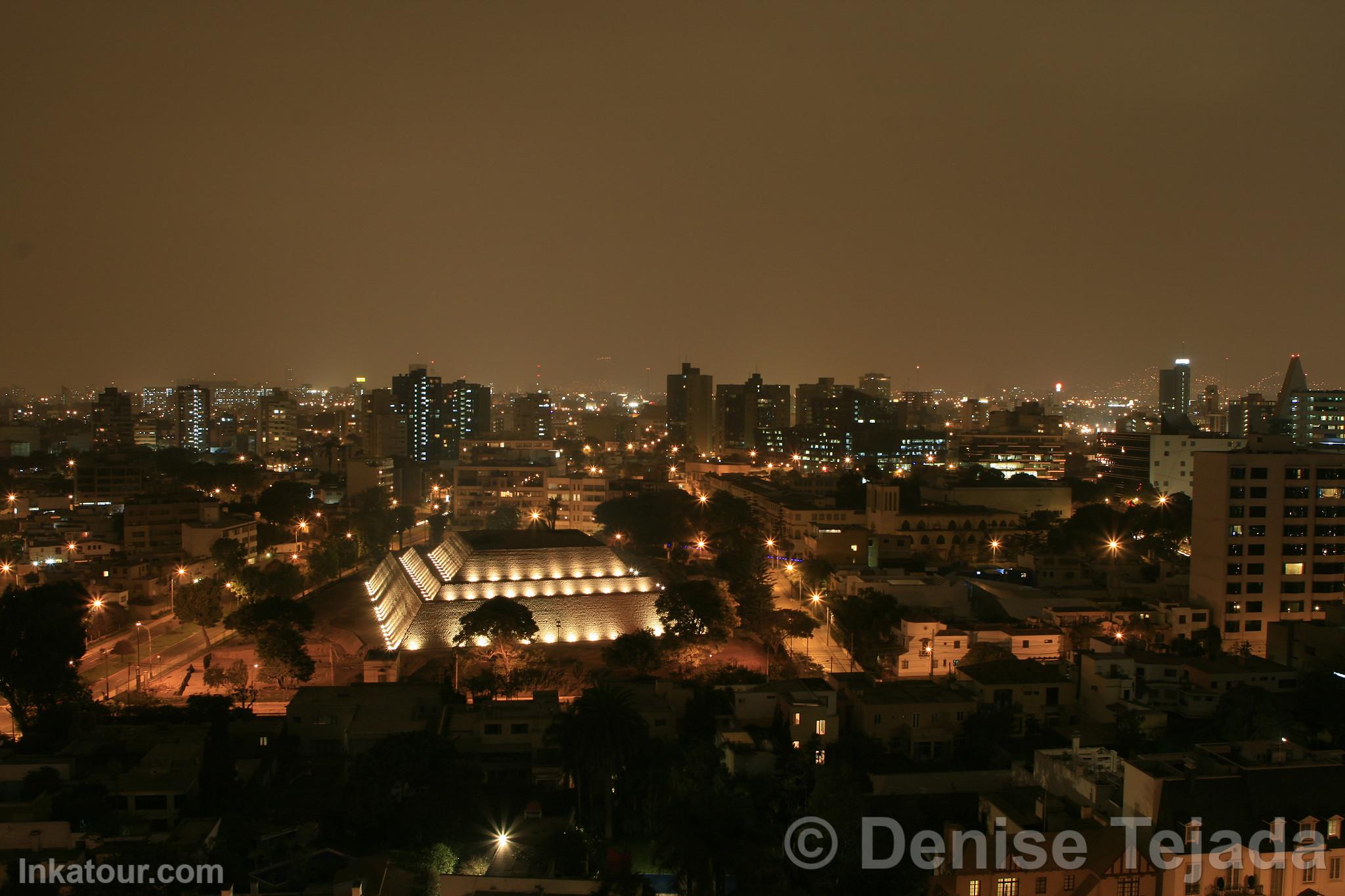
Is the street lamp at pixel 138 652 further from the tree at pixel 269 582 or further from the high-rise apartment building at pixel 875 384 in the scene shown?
the high-rise apartment building at pixel 875 384

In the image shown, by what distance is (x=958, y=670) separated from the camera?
50.4ft

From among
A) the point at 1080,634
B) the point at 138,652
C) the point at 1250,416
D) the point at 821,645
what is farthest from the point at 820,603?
the point at 1250,416

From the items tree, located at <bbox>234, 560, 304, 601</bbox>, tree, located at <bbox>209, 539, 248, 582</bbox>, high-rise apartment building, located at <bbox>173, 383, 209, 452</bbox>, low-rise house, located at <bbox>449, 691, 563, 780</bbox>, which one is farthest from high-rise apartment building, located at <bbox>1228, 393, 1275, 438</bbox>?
high-rise apartment building, located at <bbox>173, 383, 209, 452</bbox>

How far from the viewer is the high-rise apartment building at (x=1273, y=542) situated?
18031 millimetres

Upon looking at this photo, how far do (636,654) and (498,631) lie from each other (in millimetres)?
2302

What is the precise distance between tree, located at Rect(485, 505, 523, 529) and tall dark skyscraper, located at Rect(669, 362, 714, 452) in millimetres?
28128

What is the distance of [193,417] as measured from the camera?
2704 inches

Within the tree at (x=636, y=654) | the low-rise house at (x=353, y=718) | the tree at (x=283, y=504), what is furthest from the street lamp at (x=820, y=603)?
the tree at (x=283, y=504)

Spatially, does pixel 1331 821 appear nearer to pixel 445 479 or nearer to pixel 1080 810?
pixel 1080 810

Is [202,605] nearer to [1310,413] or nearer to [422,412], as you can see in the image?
[1310,413]

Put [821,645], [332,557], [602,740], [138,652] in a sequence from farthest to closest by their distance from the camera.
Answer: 1. [332,557]
2. [821,645]
3. [138,652]
4. [602,740]

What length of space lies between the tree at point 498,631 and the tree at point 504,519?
1611 cm

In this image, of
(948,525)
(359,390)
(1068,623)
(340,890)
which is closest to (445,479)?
(948,525)

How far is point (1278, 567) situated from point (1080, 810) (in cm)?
1063
